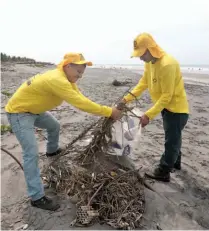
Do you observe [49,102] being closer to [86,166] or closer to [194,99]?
[86,166]

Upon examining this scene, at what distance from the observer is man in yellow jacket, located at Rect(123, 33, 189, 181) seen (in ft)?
12.8

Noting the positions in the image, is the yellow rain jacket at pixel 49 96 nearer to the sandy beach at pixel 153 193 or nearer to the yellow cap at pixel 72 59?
the yellow cap at pixel 72 59

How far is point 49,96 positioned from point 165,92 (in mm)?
1483

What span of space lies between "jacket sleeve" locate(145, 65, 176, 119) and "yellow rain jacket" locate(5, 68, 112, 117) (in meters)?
0.72

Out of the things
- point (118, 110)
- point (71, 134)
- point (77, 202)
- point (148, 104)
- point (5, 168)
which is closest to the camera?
point (77, 202)

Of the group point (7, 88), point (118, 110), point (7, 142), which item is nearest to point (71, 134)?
point (7, 142)

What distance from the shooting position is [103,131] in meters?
4.02

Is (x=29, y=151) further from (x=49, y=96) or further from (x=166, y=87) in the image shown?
(x=166, y=87)

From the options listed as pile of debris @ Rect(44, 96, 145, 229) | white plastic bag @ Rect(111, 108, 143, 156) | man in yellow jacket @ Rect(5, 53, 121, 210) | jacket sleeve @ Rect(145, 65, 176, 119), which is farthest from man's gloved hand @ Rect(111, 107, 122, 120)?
jacket sleeve @ Rect(145, 65, 176, 119)

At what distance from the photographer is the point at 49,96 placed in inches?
144

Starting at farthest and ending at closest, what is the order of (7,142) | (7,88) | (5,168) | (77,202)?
(7,88)
(7,142)
(5,168)
(77,202)

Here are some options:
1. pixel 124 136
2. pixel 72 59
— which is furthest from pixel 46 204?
pixel 72 59

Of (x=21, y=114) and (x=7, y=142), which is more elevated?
(x=21, y=114)

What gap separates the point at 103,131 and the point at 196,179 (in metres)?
1.66
